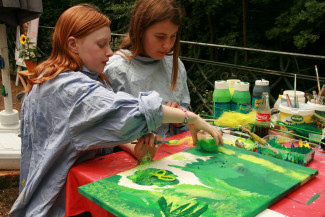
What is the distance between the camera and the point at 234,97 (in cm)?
215

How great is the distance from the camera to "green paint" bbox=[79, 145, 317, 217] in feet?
3.50

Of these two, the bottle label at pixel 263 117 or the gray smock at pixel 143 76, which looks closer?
the bottle label at pixel 263 117

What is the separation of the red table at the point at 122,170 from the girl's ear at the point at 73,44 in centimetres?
53

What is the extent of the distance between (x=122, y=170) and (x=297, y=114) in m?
1.08

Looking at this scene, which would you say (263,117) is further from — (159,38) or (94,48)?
(94,48)

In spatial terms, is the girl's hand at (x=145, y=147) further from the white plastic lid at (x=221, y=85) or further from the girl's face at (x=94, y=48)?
the white plastic lid at (x=221, y=85)

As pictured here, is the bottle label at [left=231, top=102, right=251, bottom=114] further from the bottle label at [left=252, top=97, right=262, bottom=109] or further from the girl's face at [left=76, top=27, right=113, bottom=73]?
the girl's face at [left=76, top=27, right=113, bottom=73]

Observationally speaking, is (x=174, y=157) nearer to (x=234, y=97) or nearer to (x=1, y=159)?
(x=234, y=97)

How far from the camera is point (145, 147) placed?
1.49m

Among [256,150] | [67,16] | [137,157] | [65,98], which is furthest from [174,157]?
[67,16]

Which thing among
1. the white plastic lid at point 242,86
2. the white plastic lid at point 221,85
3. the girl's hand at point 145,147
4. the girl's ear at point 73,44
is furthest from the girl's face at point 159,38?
the girl's hand at point 145,147

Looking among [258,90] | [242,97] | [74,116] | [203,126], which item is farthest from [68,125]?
[258,90]

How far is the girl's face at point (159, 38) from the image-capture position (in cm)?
201

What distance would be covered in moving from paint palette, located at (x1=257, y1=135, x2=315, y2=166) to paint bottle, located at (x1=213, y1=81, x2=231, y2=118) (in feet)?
1.68
